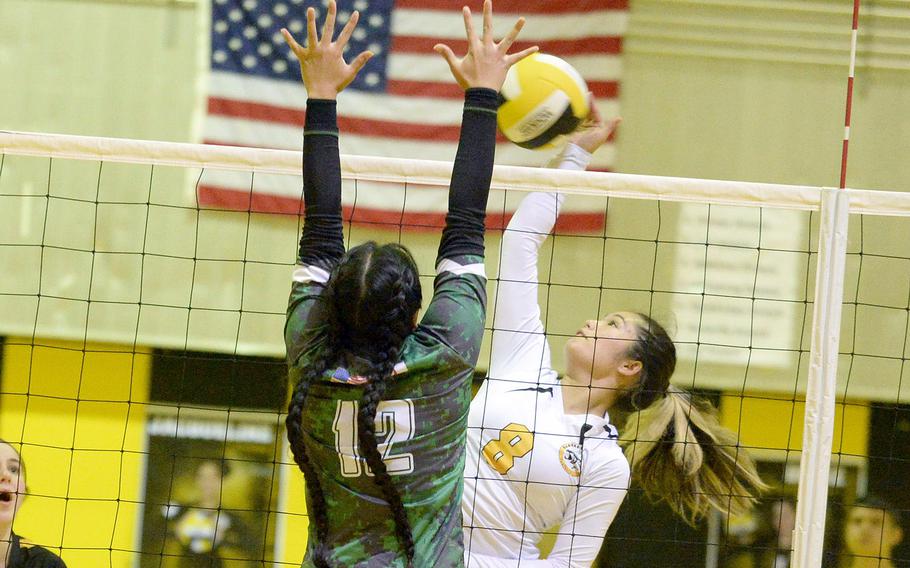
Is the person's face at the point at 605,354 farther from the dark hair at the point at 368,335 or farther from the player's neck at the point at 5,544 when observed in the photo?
the player's neck at the point at 5,544

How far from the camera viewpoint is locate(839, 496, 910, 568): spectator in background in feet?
22.4

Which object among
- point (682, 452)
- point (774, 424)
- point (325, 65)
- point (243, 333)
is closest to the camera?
point (325, 65)

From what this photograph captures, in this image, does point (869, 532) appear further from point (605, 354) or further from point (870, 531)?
point (605, 354)

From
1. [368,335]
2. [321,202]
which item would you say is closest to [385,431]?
[368,335]

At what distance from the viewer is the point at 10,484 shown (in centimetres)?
331

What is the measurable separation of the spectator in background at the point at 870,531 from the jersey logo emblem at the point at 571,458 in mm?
4304

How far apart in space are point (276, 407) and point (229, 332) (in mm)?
618

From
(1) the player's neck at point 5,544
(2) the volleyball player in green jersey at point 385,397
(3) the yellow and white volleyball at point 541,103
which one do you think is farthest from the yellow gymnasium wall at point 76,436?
(2) the volleyball player in green jersey at point 385,397

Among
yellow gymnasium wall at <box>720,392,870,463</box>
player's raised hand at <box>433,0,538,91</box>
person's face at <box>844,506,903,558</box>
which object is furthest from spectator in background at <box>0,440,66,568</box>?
person's face at <box>844,506,903,558</box>

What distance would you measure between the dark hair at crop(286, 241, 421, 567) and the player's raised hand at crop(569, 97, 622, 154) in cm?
158

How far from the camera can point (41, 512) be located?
7.25 metres

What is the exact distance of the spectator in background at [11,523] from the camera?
3.12 metres

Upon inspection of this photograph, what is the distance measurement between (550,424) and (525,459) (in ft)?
0.58

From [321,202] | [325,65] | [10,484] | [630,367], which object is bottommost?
[10,484]
